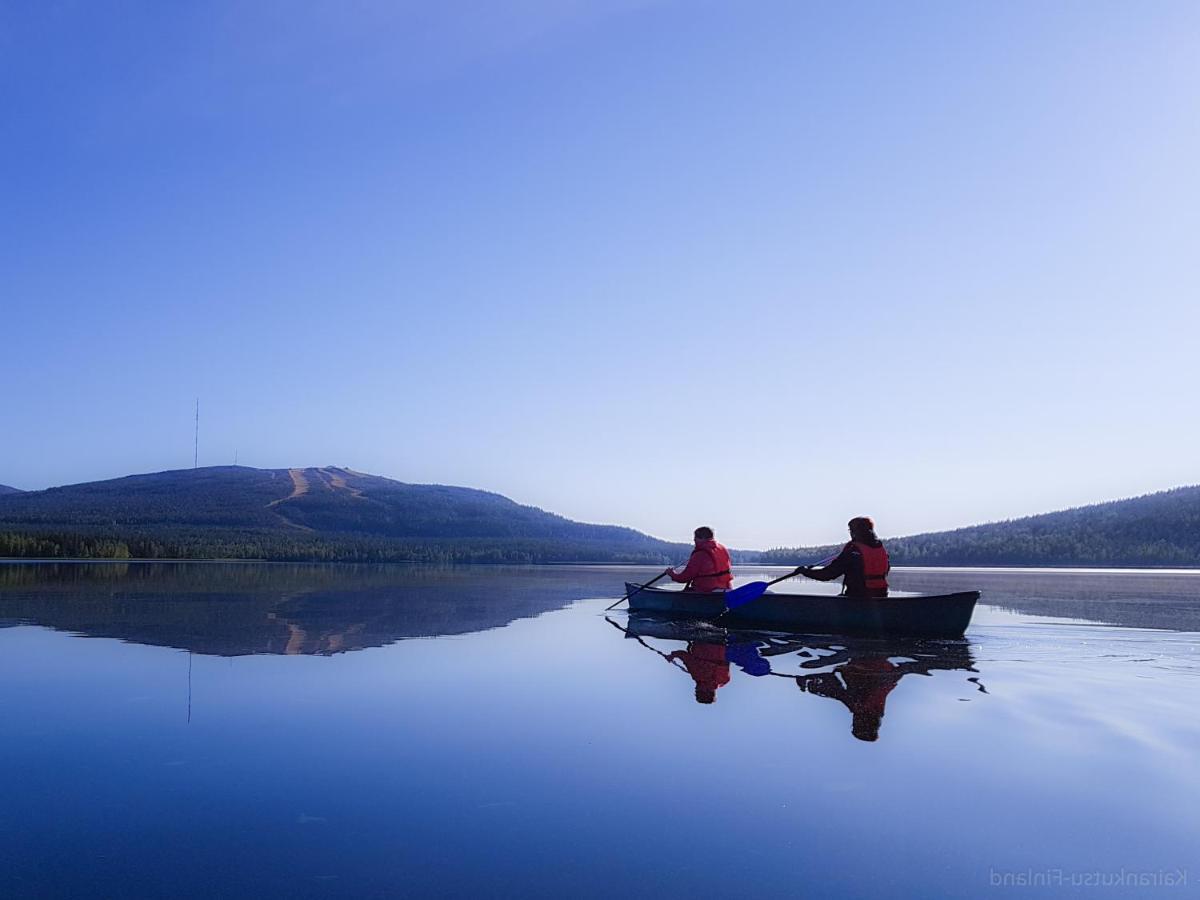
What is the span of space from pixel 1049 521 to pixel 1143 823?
5070 inches

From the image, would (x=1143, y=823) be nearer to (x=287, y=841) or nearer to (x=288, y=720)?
(x=287, y=841)

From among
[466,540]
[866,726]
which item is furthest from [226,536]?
[866,726]

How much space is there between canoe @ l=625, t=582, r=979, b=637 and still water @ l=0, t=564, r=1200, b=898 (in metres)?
2.24

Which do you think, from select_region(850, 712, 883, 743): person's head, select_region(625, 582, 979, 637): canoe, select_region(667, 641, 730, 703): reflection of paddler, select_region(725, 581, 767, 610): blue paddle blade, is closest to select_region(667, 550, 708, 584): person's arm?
select_region(625, 582, 979, 637): canoe

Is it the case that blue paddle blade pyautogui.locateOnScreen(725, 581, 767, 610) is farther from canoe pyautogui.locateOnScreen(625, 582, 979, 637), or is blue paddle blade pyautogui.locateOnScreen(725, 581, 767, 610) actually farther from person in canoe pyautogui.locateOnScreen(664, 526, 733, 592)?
person in canoe pyautogui.locateOnScreen(664, 526, 733, 592)

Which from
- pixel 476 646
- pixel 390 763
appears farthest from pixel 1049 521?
pixel 390 763

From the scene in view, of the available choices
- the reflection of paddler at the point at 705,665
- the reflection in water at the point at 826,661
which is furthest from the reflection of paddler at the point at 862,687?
the reflection of paddler at the point at 705,665

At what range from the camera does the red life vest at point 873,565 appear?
19.1 meters

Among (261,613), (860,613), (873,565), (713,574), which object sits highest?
(873,565)

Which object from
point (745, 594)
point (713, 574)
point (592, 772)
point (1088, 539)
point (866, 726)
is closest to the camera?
point (592, 772)

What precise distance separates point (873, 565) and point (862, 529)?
1.35m

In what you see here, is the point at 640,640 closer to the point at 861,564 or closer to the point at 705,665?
the point at 705,665

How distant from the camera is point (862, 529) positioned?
18.6 m

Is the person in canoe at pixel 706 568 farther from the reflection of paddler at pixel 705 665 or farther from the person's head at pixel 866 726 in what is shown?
the person's head at pixel 866 726
